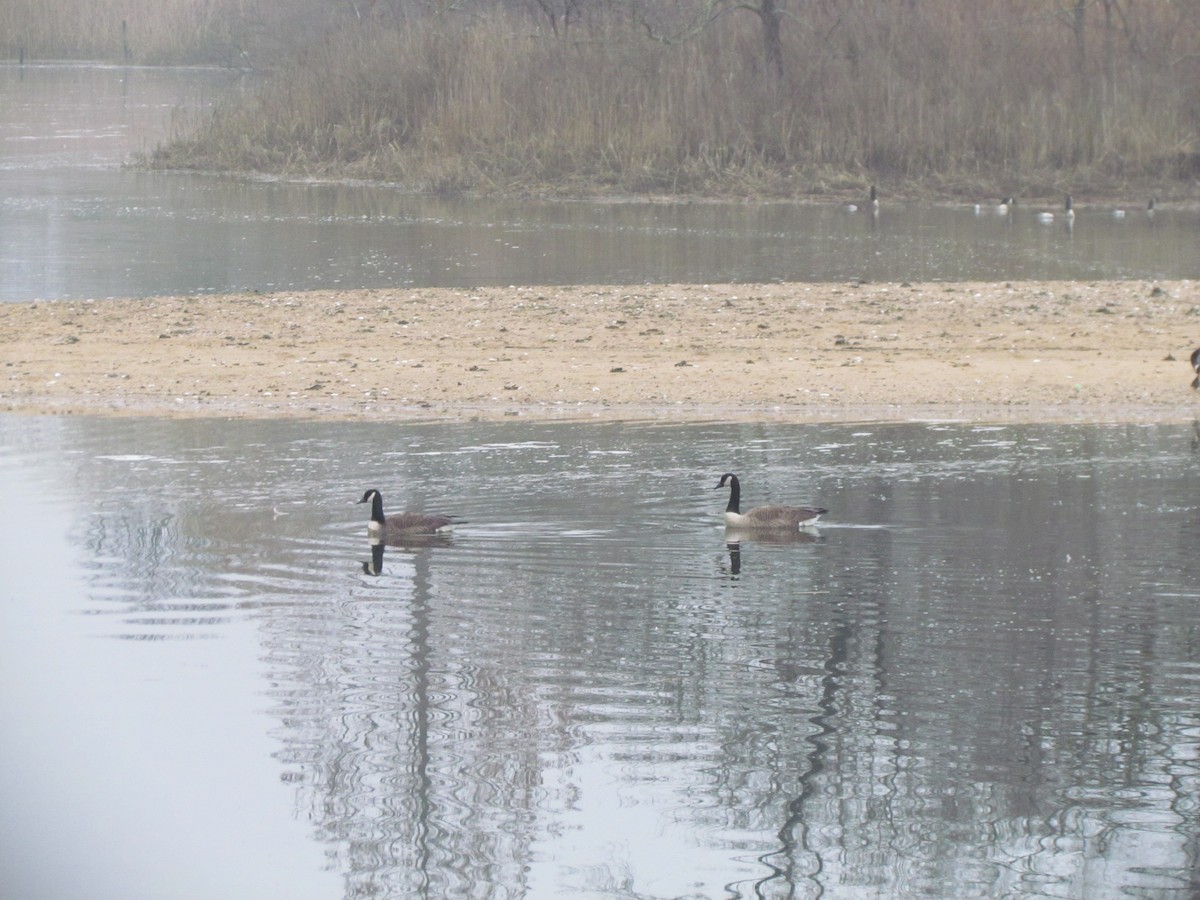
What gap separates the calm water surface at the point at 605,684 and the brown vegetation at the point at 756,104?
1966cm

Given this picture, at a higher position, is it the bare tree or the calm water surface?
the bare tree

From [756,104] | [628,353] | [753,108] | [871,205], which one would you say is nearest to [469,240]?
[871,205]

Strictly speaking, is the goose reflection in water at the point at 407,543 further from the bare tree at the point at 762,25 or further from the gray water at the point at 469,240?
the bare tree at the point at 762,25

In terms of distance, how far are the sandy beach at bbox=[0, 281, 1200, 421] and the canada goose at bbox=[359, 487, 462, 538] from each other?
3.70m

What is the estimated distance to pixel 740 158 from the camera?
3089 cm

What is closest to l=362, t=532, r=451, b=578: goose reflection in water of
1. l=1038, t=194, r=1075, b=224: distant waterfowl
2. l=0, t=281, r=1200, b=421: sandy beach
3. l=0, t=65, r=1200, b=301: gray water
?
l=0, t=281, r=1200, b=421: sandy beach

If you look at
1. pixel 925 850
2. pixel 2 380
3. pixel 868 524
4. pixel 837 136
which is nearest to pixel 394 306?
pixel 2 380

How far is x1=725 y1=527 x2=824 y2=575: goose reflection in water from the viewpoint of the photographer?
31.8 ft

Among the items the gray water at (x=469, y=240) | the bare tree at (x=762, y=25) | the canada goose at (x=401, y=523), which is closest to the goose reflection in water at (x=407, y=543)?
the canada goose at (x=401, y=523)

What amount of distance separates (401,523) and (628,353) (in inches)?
237

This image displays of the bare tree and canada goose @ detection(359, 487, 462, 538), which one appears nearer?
canada goose @ detection(359, 487, 462, 538)

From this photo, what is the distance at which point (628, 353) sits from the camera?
1545cm

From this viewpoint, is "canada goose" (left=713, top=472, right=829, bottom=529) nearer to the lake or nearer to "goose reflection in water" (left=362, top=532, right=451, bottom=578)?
the lake

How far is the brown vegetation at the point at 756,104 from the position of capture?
3038 cm
